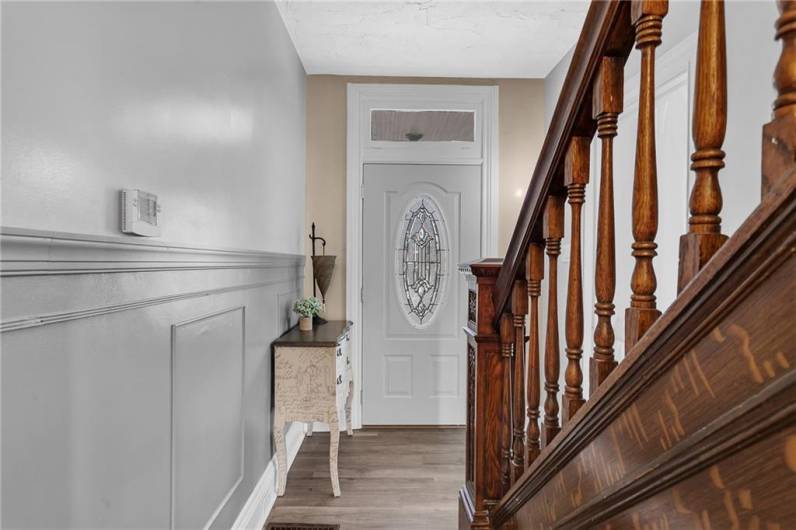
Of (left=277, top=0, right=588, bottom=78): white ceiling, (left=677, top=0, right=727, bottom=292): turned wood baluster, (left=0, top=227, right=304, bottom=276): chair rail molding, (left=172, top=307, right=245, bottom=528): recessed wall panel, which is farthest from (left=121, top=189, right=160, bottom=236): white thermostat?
(left=277, top=0, right=588, bottom=78): white ceiling

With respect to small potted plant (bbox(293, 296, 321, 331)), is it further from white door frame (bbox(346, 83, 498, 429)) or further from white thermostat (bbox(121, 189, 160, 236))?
white thermostat (bbox(121, 189, 160, 236))

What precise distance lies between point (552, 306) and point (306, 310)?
2.30 metres

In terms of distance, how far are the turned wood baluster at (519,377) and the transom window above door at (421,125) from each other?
9.21 feet

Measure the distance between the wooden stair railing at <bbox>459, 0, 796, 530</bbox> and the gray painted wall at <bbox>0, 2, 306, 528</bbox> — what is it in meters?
0.94

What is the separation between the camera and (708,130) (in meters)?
0.59

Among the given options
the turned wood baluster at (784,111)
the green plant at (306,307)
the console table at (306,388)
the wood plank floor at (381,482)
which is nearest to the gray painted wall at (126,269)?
the console table at (306,388)

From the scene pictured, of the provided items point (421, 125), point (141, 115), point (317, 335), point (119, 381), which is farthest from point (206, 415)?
point (421, 125)

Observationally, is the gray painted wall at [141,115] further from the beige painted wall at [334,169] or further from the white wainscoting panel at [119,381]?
the beige painted wall at [334,169]

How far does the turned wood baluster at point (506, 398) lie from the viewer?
1.39 meters

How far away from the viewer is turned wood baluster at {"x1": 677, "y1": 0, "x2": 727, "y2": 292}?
583 mm

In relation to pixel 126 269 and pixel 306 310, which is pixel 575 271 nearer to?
pixel 126 269

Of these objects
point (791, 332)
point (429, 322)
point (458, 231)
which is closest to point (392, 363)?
point (429, 322)

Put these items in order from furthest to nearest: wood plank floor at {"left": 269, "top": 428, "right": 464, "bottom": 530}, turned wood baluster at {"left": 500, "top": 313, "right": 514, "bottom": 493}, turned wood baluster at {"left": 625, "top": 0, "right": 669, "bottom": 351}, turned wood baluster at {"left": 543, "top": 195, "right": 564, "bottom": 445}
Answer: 1. wood plank floor at {"left": 269, "top": 428, "right": 464, "bottom": 530}
2. turned wood baluster at {"left": 500, "top": 313, "right": 514, "bottom": 493}
3. turned wood baluster at {"left": 543, "top": 195, "right": 564, "bottom": 445}
4. turned wood baluster at {"left": 625, "top": 0, "right": 669, "bottom": 351}

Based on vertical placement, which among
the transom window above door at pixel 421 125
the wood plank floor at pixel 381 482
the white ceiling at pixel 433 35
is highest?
the white ceiling at pixel 433 35
